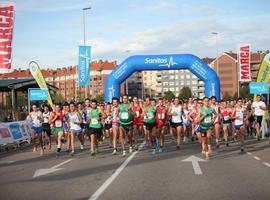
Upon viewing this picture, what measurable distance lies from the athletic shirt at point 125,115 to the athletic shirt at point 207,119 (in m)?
3.21

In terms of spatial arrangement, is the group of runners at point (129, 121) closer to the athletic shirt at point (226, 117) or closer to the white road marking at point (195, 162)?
the athletic shirt at point (226, 117)

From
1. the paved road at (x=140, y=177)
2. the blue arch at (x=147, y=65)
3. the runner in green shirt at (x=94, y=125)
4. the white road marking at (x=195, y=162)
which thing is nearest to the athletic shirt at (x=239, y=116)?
Result: the paved road at (x=140, y=177)

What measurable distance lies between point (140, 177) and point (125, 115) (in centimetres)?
626

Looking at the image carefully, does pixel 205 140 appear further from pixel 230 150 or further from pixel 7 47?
pixel 7 47

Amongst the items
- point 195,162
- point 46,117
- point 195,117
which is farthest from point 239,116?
point 46,117

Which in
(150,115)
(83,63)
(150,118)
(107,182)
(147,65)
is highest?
(83,63)

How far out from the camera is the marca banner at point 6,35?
18047 millimetres

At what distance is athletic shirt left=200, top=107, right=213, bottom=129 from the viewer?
49.4 ft

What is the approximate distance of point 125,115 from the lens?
1739 centimetres

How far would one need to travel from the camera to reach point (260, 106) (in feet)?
72.7

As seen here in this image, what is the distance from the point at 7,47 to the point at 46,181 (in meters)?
8.57

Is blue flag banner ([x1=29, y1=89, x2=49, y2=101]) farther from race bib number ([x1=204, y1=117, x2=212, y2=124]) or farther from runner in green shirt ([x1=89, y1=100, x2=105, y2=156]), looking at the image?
race bib number ([x1=204, y1=117, x2=212, y2=124])

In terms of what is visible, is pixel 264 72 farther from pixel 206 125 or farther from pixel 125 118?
pixel 206 125

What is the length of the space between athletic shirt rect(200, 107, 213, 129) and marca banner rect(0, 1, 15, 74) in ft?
25.7
